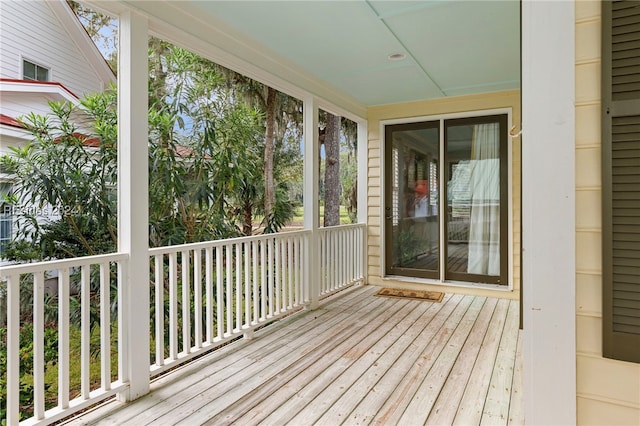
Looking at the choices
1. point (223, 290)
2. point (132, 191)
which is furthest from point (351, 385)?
point (132, 191)

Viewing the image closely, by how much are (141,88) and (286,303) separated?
238cm

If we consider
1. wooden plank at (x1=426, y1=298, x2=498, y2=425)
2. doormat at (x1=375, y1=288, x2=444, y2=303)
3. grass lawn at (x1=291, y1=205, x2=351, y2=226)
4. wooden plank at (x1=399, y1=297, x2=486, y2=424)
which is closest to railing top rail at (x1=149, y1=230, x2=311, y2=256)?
grass lawn at (x1=291, y1=205, x2=351, y2=226)

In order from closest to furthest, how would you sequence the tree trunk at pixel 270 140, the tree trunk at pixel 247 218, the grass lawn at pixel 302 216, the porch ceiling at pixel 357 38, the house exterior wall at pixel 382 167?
the porch ceiling at pixel 357 38, the tree trunk at pixel 247 218, the house exterior wall at pixel 382 167, the grass lawn at pixel 302 216, the tree trunk at pixel 270 140

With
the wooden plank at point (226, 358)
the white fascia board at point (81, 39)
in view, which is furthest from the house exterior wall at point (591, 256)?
the white fascia board at point (81, 39)

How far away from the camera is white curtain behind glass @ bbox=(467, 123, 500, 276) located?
4.60 metres

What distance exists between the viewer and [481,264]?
185 inches

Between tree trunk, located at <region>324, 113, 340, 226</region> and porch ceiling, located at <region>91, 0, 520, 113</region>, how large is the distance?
2.48m

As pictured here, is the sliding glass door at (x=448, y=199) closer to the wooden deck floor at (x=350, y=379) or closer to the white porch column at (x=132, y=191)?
the wooden deck floor at (x=350, y=379)

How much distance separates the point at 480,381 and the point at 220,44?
310cm

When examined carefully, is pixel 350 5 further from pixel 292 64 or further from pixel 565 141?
pixel 565 141

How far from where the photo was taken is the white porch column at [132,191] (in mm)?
2105

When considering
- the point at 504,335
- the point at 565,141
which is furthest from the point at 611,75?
the point at 504,335

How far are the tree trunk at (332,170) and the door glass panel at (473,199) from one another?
94.6 inches

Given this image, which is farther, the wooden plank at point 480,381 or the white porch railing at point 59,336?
the wooden plank at point 480,381
